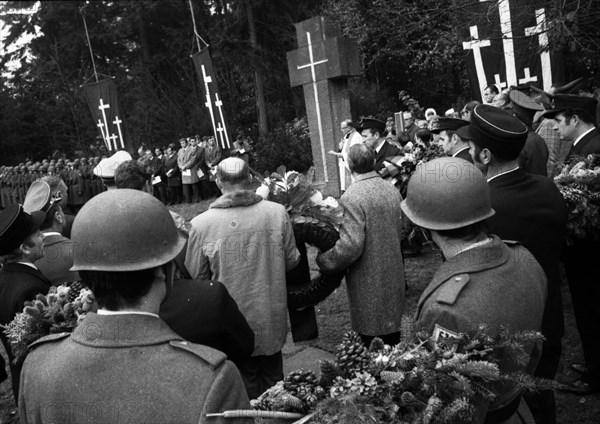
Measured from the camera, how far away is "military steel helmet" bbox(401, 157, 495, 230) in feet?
6.90

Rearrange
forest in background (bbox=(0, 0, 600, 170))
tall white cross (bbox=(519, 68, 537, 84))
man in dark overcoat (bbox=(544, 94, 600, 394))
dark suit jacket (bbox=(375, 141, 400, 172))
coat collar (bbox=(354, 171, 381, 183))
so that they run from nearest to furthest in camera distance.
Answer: man in dark overcoat (bbox=(544, 94, 600, 394))
coat collar (bbox=(354, 171, 381, 183))
dark suit jacket (bbox=(375, 141, 400, 172))
tall white cross (bbox=(519, 68, 537, 84))
forest in background (bbox=(0, 0, 600, 170))

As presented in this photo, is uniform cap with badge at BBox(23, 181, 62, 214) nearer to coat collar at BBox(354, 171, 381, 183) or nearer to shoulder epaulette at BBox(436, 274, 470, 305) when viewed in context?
coat collar at BBox(354, 171, 381, 183)

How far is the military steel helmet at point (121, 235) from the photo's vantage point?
1.59 metres

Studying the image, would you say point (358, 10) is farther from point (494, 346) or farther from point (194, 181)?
point (494, 346)

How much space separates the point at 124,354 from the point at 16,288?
1.73 meters

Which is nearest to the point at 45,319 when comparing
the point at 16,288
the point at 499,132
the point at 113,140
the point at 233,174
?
the point at 16,288

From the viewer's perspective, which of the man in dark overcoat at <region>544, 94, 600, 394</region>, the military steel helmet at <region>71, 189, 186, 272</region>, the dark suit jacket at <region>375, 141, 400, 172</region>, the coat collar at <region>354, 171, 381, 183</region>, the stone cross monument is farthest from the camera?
the stone cross monument

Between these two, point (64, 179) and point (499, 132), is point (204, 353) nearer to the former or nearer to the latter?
point (499, 132)

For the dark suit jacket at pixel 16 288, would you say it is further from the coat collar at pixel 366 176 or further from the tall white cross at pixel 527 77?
the tall white cross at pixel 527 77

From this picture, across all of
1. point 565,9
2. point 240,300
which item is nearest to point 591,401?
point 240,300

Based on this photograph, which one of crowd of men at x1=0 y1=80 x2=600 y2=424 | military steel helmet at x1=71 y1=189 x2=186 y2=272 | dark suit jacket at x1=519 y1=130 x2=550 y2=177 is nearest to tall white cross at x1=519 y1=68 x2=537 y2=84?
crowd of men at x1=0 y1=80 x2=600 y2=424

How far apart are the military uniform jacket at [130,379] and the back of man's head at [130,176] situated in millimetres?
2564

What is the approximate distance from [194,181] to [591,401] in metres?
14.8

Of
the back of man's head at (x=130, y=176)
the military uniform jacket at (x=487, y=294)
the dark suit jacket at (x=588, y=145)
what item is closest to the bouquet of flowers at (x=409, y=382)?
the military uniform jacket at (x=487, y=294)
